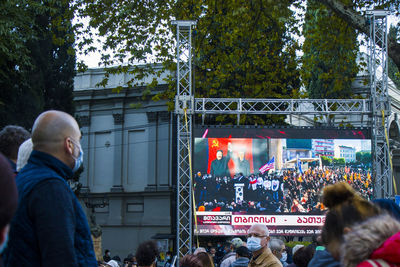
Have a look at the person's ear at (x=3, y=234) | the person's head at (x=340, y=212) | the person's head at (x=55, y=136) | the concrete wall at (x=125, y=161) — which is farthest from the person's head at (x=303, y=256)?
the concrete wall at (x=125, y=161)

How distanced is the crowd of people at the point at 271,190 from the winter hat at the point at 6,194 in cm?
1283

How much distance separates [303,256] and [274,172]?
9.55 m

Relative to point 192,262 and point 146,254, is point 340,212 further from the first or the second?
point 146,254

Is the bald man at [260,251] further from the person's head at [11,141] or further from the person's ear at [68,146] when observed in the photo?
the person's ear at [68,146]

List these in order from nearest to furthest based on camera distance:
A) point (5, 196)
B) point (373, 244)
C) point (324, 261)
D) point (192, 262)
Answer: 1. point (5, 196)
2. point (373, 244)
3. point (324, 261)
4. point (192, 262)

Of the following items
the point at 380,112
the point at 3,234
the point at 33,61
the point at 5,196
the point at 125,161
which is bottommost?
the point at 125,161

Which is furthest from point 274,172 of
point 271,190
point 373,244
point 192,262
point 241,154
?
point 373,244

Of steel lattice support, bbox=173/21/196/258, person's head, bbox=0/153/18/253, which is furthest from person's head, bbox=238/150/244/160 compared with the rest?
person's head, bbox=0/153/18/253

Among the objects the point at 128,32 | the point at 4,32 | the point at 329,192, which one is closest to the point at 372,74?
the point at 128,32

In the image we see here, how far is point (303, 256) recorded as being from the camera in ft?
16.5

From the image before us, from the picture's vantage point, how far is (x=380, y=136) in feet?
43.1

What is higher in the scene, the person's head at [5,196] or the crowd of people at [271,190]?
the person's head at [5,196]

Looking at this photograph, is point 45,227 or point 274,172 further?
point 274,172

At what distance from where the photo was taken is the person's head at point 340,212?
7.97ft
